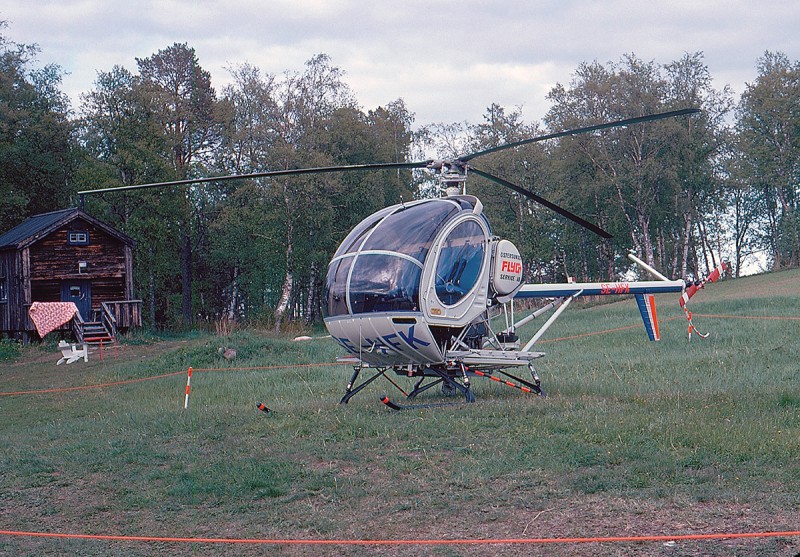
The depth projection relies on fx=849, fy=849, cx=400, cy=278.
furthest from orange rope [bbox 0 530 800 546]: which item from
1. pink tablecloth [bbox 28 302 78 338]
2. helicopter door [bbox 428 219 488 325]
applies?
pink tablecloth [bbox 28 302 78 338]

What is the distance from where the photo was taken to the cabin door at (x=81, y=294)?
39562 millimetres

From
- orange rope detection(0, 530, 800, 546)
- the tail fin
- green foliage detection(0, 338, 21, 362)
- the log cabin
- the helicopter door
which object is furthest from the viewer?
the log cabin

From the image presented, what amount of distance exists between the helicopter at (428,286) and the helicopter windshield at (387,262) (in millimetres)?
14

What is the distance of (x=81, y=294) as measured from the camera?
39906 millimetres

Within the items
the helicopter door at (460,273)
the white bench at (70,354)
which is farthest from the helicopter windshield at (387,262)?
the white bench at (70,354)

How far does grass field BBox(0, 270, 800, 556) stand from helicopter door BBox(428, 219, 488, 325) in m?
1.41

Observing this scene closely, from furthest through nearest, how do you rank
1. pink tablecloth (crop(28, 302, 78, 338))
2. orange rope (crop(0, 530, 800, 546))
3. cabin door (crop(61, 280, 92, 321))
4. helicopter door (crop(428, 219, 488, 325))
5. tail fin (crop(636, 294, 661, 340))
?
1. cabin door (crop(61, 280, 92, 321))
2. pink tablecloth (crop(28, 302, 78, 338))
3. tail fin (crop(636, 294, 661, 340))
4. helicopter door (crop(428, 219, 488, 325))
5. orange rope (crop(0, 530, 800, 546))

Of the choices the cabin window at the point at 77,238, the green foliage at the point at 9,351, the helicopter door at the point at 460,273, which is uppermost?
the cabin window at the point at 77,238

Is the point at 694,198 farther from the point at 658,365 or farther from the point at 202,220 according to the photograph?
the point at 658,365

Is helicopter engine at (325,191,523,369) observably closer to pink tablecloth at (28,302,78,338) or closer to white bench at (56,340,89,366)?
white bench at (56,340,89,366)

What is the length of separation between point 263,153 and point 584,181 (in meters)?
20.2

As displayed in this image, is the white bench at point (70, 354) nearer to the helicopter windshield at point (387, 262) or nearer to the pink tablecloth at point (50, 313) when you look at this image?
the pink tablecloth at point (50, 313)

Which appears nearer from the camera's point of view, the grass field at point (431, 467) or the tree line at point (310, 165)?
the grass field at point (431, 467)

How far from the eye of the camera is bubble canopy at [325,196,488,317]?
11.3 metres
